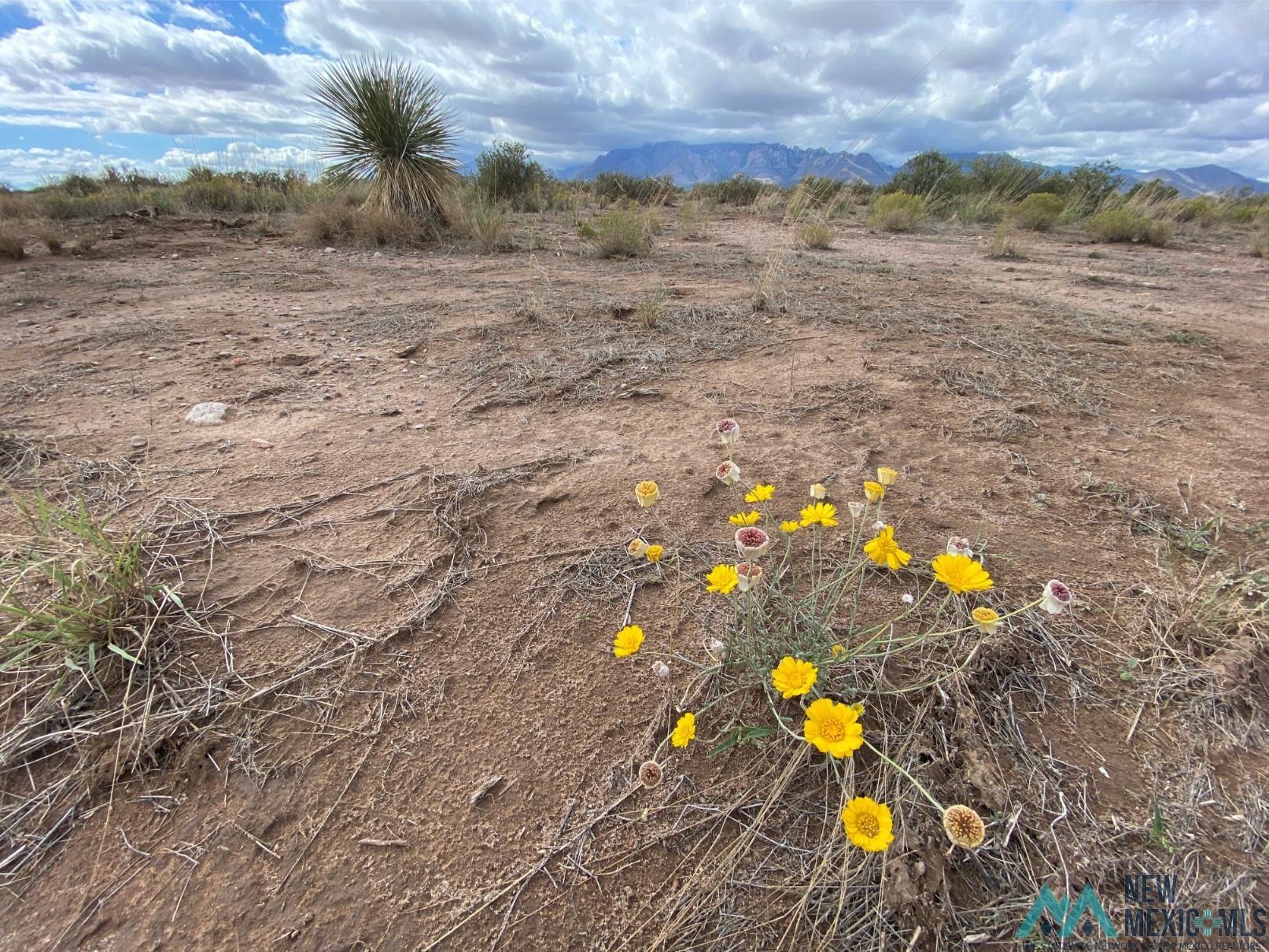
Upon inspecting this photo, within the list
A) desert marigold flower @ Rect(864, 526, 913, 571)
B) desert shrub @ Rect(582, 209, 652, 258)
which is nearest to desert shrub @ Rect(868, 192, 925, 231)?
desert shrub @ Rect(582, 209, 652, 258)

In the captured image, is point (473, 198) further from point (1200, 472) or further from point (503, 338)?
point (1200, 472)

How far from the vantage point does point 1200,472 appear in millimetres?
2145

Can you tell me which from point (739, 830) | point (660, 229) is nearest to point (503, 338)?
point (739, 830)

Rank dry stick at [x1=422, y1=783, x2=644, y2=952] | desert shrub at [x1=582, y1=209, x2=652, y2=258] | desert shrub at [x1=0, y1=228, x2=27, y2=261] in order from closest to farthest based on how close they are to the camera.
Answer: dry stick at [x1=422, y1=783, x2=644, y2=952]
desert shrub at [x1=0, y1=228, x2=27, y2=261]
desert shrub at [x1=582, y1=209, x2=652, y2=258]

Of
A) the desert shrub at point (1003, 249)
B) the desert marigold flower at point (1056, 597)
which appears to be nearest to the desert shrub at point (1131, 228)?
the desert shrub at point (1003, 249)

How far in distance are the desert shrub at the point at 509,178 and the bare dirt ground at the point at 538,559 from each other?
7.85 meters

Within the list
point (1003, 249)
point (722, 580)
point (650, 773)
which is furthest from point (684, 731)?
point (1003, 249)

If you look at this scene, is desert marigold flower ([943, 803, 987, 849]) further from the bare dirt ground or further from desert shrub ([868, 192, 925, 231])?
desert shrub ([868, 192, 925, 231])

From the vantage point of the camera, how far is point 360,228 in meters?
7.20

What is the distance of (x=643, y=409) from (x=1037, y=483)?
68.2 inches

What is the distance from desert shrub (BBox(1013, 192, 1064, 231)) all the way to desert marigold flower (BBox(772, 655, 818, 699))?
11.9 meters

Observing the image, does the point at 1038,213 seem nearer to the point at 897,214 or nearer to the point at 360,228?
the point at 897,214

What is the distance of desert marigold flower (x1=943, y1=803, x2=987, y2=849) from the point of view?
84 centimetres

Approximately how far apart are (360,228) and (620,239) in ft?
12.1
